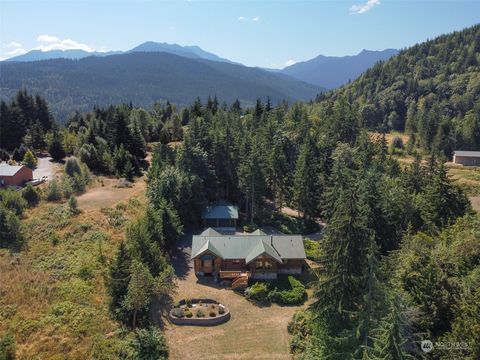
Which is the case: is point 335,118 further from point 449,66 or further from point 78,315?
point 449,66

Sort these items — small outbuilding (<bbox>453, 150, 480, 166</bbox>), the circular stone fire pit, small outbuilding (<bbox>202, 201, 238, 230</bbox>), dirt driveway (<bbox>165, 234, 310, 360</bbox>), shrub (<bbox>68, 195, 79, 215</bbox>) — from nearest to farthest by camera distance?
dirt driveway (<bbox>165, 234, 310, 360</bbox>) < the circular stone fire pit < shrub (<bbox>68, 195, 79, 215</bbox>) < small outbuilding (<bbox>202, 201, 238, 230</bbox>) < small outbuilding (<bbox>453, 150, 480, 166</bbox>)

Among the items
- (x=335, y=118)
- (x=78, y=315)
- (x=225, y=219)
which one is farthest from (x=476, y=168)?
(x=78, y=315)

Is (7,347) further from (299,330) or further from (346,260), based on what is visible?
(346,260)

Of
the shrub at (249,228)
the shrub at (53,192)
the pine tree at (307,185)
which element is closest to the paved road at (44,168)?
the shrub at (53,192)

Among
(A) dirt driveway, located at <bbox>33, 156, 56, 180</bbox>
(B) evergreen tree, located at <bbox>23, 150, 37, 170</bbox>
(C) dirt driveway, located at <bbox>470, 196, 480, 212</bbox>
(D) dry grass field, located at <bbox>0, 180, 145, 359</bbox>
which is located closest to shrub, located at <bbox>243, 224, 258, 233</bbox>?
(D) dry grass field, located at <bbox>0, 180, 145, 359</bbox>

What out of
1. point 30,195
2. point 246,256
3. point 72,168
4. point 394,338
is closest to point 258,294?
point 246,256

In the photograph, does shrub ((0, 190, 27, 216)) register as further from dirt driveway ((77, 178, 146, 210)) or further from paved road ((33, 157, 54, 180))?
paved road ((33, 157, 54, 180))

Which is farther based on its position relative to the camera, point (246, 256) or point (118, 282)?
point (246, 256)
